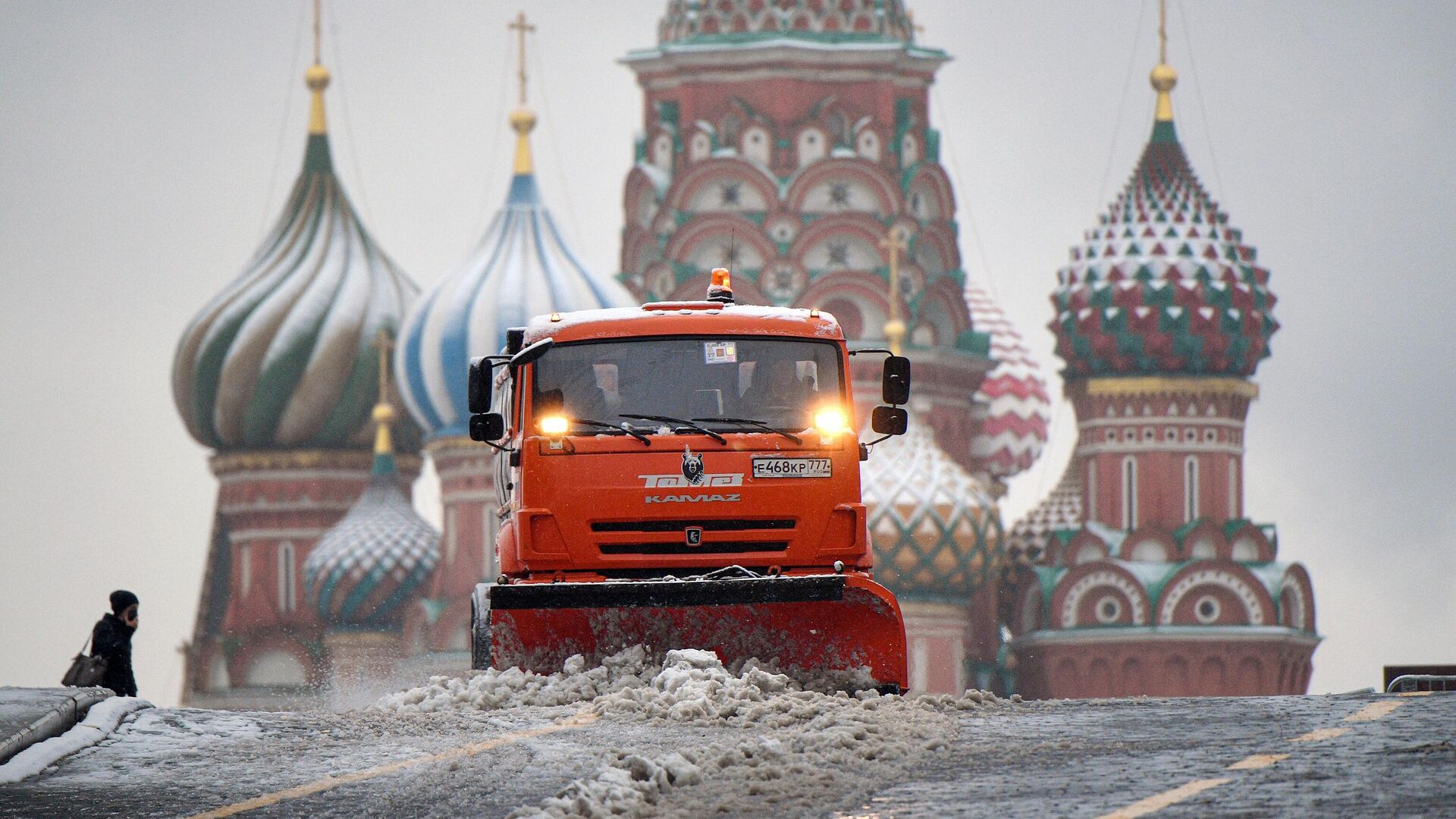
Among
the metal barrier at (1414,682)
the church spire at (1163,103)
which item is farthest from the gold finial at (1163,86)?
the metal barrier at (1414,682)

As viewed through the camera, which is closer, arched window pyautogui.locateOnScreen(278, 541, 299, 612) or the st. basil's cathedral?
Answer: the st. basil's cathedral

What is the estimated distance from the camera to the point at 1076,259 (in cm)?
8200

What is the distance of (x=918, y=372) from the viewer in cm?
8181

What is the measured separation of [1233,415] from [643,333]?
6400 centimetres

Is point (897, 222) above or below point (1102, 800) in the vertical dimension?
above

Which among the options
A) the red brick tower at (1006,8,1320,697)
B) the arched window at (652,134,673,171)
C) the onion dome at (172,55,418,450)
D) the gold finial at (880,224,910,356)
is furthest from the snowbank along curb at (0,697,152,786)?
the onion dome at (172,55,418,450)

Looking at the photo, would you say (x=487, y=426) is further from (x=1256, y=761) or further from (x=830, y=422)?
(x=1256, y=761)

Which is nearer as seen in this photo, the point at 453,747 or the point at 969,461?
the point at 453,747

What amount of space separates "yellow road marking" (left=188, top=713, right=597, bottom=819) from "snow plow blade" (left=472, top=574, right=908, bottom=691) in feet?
4.15

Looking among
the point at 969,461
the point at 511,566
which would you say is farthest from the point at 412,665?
the point at 511,566

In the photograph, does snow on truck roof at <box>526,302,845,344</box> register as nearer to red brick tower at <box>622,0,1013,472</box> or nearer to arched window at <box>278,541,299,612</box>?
red brick tower at <box>622,0,1013,472</box>

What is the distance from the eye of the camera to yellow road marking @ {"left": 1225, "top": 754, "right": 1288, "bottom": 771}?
504 inches

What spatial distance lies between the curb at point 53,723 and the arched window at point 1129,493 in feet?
213

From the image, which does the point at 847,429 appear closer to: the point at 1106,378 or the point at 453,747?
the point at 453,747
